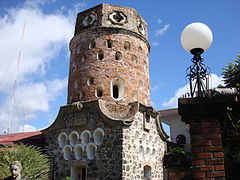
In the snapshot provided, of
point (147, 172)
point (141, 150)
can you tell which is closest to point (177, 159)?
point (147, 172)

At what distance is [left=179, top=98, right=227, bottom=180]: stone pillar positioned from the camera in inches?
159

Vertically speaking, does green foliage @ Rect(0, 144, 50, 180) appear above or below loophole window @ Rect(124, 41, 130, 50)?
below

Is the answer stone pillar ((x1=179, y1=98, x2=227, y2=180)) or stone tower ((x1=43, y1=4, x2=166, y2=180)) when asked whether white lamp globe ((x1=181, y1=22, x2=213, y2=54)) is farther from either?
stone tower ((x1=43, y1=4, x2=166, y2=180))

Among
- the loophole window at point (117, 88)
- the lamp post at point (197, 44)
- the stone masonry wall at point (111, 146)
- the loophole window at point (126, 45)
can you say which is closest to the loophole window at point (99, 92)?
the loophole window at point (117, 88)

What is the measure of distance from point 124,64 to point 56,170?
24.7ft

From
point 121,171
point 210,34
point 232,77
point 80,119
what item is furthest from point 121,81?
point 210,34

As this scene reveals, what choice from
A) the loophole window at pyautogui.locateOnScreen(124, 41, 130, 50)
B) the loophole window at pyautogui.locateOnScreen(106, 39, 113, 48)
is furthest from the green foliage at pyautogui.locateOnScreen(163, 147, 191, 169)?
the loophole window at pyautogui.locateOnScreen(106, 39, 113, 48)

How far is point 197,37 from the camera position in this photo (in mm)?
4750

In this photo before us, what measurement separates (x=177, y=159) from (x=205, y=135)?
13157mm

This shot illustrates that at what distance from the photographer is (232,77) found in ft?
49.4

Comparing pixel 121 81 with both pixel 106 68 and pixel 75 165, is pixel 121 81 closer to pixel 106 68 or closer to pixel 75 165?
pixel 106 68

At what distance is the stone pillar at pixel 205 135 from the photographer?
13.2 ft

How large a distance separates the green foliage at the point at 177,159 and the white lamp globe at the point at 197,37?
13.0 m

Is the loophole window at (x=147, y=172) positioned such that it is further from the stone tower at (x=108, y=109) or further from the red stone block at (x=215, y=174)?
the red stone block at (x=215, y=174)
